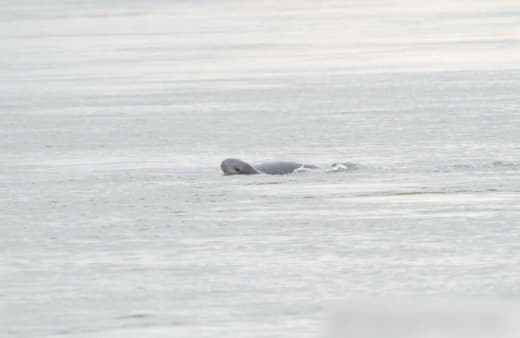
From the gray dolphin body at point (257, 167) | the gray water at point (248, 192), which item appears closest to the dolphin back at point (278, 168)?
the gray dolphin body at point (257, 167)

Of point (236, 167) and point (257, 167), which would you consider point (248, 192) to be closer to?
point (236, 167)

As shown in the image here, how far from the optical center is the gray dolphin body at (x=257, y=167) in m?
16.5

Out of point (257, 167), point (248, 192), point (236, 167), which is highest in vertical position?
point (257, 167)

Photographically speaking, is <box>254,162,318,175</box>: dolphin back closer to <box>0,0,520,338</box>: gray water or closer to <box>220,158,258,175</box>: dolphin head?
<box>220,158,258,175</box>: dolphin head

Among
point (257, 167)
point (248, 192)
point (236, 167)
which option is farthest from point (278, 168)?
point (248, 192)

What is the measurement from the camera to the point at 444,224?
12617mm

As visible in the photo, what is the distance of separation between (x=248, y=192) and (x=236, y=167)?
1.22m

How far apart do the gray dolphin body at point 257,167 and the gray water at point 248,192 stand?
5.8 inches

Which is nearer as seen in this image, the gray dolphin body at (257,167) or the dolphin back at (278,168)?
the gray dolphin body at (257,167)

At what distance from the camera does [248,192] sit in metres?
15.4

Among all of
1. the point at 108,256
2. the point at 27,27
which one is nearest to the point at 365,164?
the point at 108,256

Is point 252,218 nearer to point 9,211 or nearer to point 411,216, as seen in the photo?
point 411,216

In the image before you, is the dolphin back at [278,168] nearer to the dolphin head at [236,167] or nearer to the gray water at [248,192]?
the dolphin head at [236,167]

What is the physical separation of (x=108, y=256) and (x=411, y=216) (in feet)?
8.88
